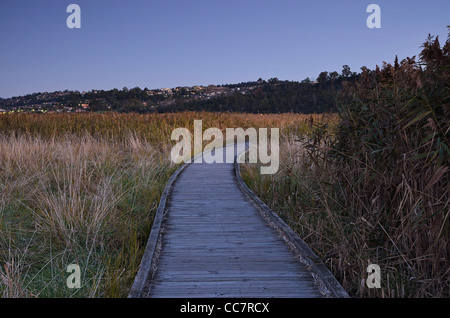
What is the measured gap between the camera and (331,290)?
2.92 m

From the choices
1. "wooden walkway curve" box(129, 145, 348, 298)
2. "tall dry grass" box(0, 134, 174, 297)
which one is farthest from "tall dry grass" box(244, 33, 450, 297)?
"tall dry grass" box(0, 134, 174, 297)

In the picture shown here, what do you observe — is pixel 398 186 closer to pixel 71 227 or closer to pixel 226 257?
pixel 226 257

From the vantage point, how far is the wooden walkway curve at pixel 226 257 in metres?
2.96

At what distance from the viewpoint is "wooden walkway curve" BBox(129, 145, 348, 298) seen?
9.71 ft

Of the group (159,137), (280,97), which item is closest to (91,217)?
(159,137)

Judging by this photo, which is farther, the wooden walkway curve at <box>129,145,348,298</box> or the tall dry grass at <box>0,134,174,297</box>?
the tall dry grass at <box>0,134,174,297</box>

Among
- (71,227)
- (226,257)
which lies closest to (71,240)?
(71,227)

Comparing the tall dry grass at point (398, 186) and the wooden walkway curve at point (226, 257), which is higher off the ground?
the tall dry grass at point (398, 186)

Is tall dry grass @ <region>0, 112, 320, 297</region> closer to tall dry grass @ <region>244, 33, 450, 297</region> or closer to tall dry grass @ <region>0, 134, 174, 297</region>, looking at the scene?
tall dry grass @ <region>0, 134, 174, 297</region>

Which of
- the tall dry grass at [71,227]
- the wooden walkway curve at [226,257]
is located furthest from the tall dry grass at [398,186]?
the tall dry grass at [71,227]

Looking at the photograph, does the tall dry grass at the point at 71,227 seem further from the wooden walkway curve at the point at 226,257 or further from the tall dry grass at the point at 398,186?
the tall dry grass at the point at 398,186

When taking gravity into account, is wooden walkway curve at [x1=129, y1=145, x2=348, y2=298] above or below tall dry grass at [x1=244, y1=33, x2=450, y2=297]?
below

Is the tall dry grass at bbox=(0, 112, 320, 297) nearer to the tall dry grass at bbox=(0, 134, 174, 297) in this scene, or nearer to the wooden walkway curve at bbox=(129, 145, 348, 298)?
the tall dry grass at bbox=(0, 134, 174, 297)
